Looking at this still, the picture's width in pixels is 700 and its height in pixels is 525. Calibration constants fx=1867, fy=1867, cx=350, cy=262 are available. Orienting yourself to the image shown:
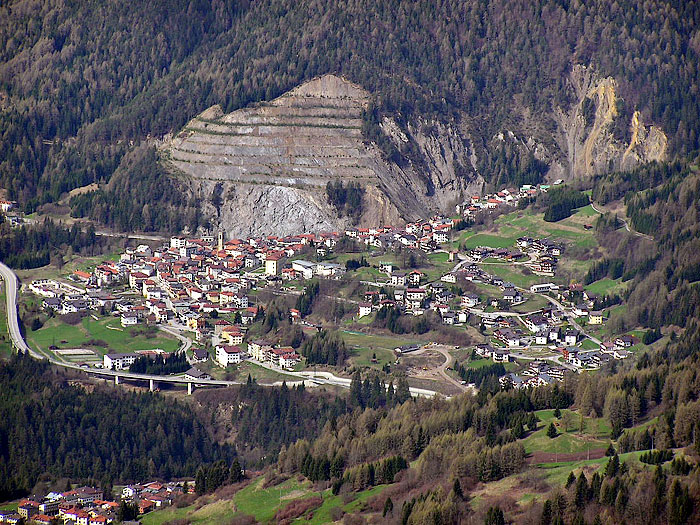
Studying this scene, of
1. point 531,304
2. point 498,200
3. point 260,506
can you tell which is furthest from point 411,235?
point 260,506

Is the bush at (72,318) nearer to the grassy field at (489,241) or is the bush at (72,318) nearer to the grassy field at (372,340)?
the grassy field at (372,340)

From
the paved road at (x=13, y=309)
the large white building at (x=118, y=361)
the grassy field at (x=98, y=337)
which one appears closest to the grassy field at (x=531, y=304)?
the grassy field at (x=98, y=337)

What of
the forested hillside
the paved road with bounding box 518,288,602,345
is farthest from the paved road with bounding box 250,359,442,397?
the forested hillside

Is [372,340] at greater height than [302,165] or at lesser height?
lesser

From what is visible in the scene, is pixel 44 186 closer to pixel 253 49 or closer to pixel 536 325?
pixel 253 49

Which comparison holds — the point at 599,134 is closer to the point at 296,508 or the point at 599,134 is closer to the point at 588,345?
the point at 588,345
